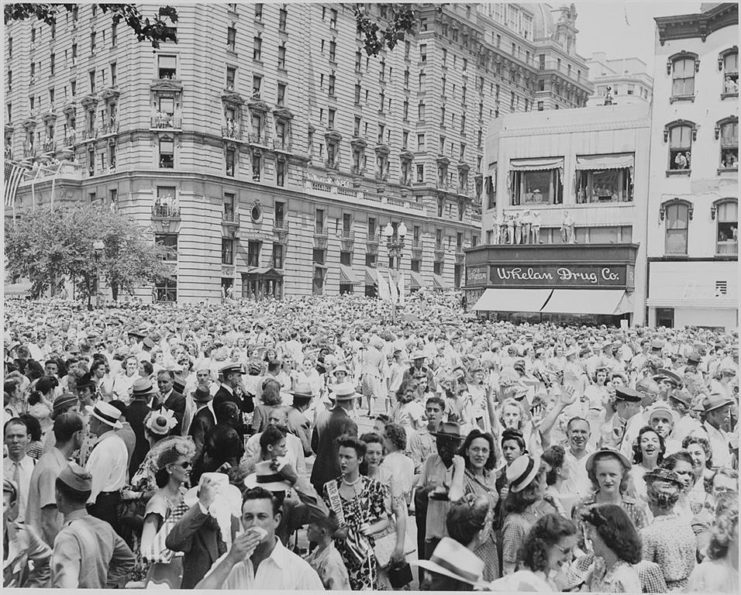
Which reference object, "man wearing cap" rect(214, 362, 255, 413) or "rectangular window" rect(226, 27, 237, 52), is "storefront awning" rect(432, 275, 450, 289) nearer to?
"rectangular window" rect(226, 27, 237, 52)

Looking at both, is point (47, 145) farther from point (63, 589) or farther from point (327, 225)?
point (63, 589)

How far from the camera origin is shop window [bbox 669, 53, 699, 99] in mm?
38312

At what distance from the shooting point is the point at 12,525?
641 cm

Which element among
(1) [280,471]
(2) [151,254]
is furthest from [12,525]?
(2) [151,254]

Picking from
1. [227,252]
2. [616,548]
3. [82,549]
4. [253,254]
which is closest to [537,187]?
[253,254]

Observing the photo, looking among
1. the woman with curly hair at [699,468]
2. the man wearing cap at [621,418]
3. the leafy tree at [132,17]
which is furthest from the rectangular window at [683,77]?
the woman with curly hair at [699,468]

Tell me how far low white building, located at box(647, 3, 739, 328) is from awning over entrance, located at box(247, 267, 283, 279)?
20.4 metres

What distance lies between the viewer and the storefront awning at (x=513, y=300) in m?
39.1

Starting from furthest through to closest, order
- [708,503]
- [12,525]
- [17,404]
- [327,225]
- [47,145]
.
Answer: [327,225]
[47,145]
[17,404]
[708,503]
[12,525]

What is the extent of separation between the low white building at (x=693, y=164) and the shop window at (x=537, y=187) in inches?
197

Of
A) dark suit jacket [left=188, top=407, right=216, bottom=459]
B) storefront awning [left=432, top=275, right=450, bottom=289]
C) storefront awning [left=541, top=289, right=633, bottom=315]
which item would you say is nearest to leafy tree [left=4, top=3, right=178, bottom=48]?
dark suit jacket [left=188, top=407, right=216, bottom=459]

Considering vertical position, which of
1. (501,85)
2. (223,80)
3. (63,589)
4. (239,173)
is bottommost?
(63,589)

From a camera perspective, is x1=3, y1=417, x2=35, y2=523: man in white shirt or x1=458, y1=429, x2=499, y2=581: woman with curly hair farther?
x1=3, y1=417, x2=35, y2=523: man in white shirt

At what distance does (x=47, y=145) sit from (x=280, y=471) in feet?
154
